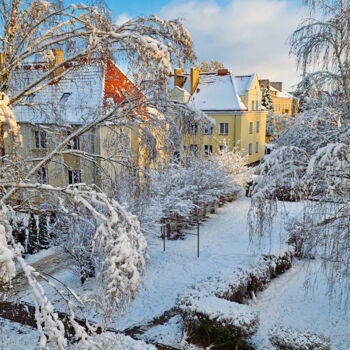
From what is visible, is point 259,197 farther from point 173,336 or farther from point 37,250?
point 37,250

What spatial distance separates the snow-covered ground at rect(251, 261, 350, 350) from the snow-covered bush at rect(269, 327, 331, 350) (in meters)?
0.62

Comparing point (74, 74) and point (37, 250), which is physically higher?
point (74, 74)

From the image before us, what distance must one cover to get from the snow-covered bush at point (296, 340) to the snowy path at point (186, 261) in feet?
7.99

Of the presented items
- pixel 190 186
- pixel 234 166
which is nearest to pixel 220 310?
pixel 190 186

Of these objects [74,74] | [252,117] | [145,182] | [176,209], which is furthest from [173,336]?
[252,117]

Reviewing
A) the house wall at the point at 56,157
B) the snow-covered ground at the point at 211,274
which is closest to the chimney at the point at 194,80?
the house wall at the point at 56,157

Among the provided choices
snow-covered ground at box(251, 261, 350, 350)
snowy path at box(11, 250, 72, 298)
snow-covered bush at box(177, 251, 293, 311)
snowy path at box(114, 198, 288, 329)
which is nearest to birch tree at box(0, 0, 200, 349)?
snow-covered bush at box(177, 251, 293, 311)

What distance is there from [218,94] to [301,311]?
72.0ft

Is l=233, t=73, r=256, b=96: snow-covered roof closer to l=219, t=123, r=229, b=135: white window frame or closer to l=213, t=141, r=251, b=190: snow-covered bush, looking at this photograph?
l=219, t=123, r=229, b=135: white window frame

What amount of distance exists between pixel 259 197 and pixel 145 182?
82.7 inches

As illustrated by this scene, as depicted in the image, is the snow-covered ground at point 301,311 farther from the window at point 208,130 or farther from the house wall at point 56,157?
the house wall at point 56,157

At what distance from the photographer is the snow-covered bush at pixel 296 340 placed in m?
6.66

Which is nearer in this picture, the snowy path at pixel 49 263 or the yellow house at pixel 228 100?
the snowy path at pixel 49 263

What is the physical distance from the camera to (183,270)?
1177 cm
